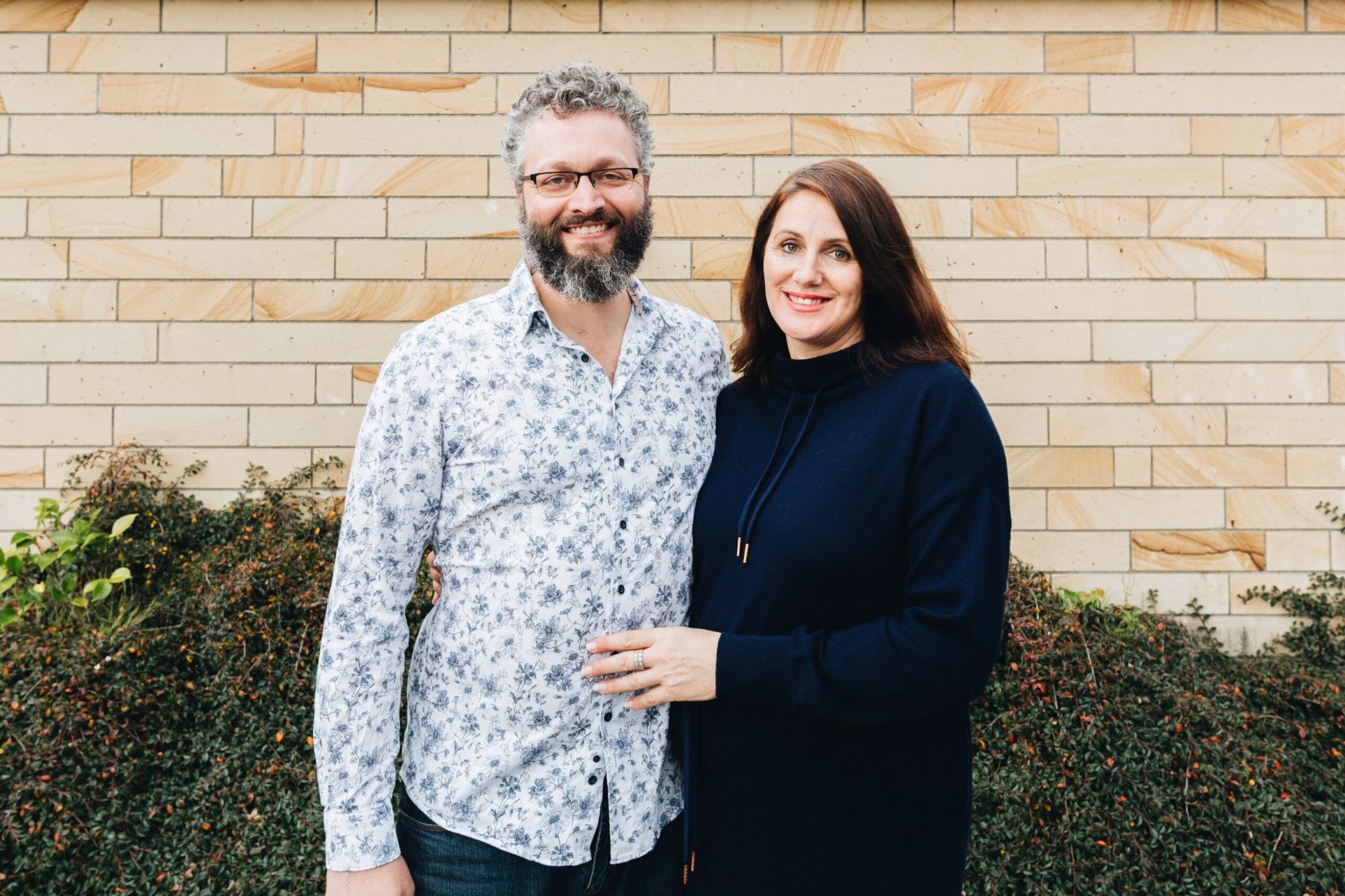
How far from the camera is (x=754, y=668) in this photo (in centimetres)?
166

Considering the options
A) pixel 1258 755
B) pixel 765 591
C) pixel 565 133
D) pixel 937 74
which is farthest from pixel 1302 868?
pixel 937 74

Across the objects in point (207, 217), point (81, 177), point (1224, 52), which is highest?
point (1224, 52)

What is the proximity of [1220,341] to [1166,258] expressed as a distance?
19.7 inches

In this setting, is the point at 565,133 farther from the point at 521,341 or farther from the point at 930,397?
the point at 930,397

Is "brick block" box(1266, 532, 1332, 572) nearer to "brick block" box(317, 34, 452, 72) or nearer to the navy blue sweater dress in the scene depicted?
the navy blue sweater dress

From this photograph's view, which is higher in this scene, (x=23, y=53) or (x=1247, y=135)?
(x=23, y=53)

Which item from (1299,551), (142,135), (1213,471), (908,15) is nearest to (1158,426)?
(1213,471)

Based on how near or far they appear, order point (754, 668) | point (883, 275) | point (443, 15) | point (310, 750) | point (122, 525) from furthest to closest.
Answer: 1. point (443, 15)
2. point (122, 525)
3. point (310, 750)
4. point (883, 275)
5. point (754, 668)

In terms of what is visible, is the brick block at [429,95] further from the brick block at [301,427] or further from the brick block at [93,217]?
the brick block at [301,427]

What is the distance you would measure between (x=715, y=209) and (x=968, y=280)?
1.32 meters

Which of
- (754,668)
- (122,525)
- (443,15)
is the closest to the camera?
(754,668)

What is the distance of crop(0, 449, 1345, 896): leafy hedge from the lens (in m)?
2.92

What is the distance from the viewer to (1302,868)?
2.87 meters

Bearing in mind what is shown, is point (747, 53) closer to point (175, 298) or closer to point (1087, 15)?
point (1087, 15)
